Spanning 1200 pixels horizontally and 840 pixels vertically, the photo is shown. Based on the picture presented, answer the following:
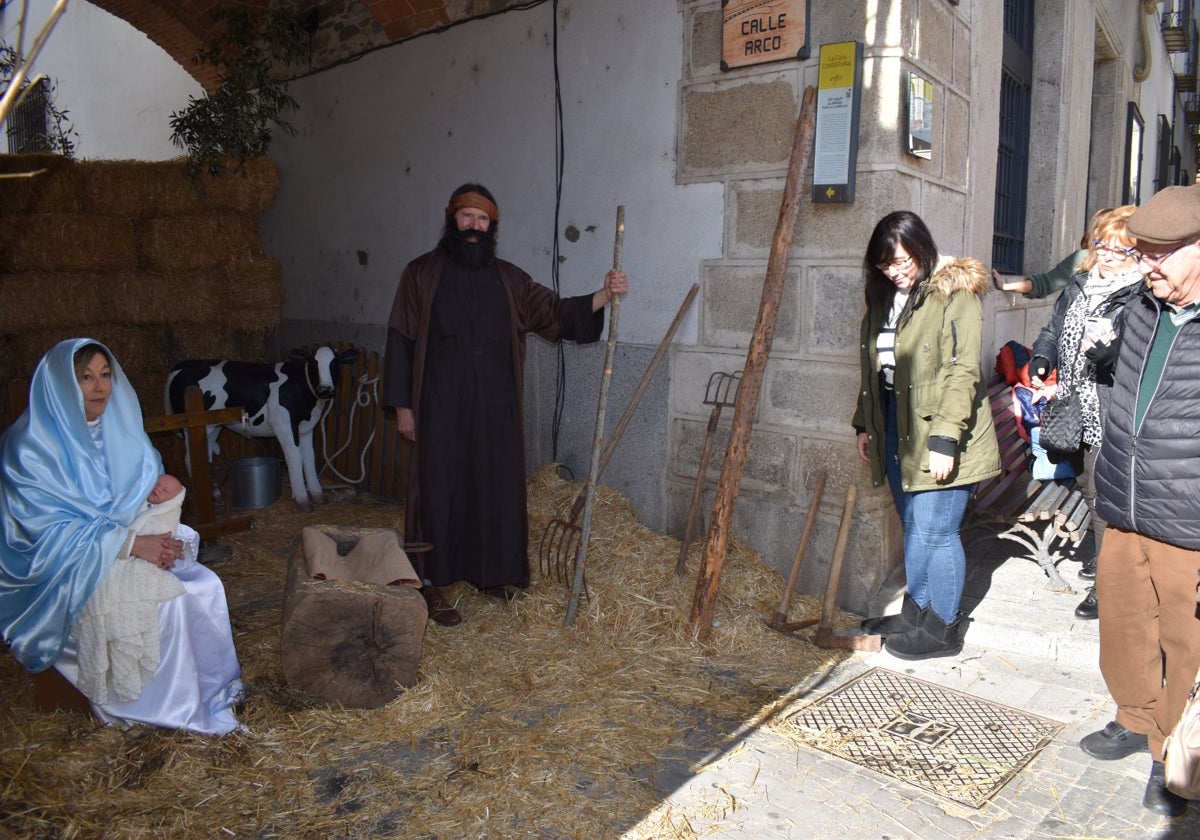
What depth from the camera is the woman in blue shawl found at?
317 cm

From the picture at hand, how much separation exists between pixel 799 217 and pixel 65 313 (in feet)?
19.6

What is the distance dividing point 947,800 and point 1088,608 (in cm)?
173

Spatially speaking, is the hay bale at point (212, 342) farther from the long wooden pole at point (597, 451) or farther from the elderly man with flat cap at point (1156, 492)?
the elderly man with flat cap at point (1156, 492)

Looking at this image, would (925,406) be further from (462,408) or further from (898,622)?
(462,408)

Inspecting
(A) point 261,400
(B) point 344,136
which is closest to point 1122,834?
(A) point 261,400

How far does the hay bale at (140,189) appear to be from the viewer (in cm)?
741

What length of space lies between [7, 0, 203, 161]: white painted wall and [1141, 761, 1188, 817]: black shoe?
13174 millimetres

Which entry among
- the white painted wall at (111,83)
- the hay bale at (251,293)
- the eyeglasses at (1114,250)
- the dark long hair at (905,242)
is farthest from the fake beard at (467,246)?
the white painted wall at (111,83)

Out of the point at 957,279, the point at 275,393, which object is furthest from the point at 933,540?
the point at 275,393

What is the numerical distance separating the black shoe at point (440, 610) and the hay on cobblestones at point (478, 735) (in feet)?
0.27

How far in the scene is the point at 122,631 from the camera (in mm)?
3188

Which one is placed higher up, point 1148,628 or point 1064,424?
point 1064,424

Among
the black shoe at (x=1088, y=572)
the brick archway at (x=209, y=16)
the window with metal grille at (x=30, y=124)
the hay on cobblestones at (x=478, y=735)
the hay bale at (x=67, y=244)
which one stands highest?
the window with metal grille at (x=30, y=124)

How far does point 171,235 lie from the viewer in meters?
7.66
